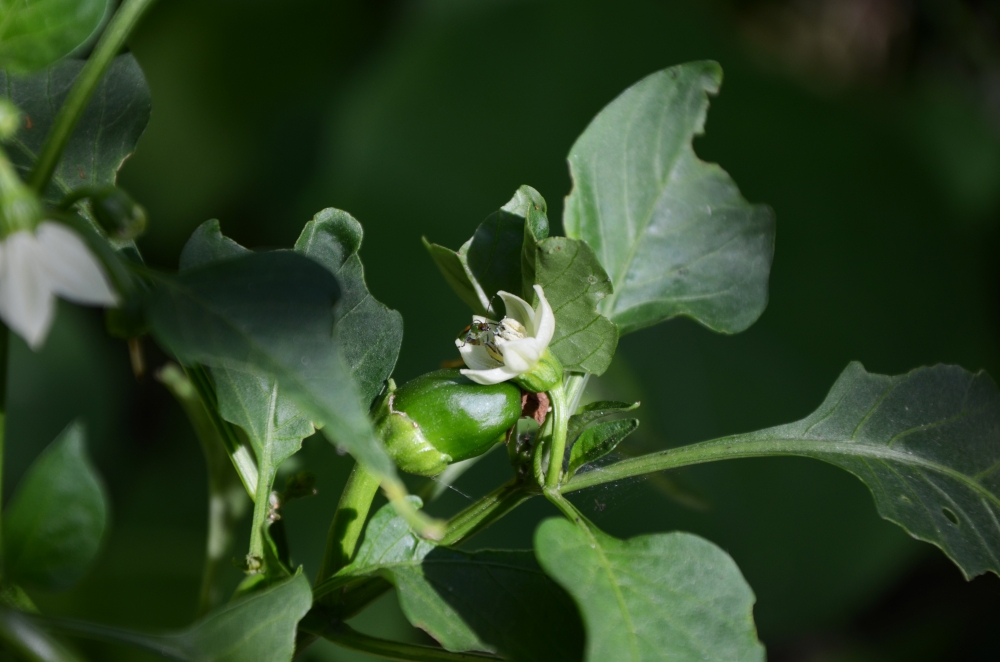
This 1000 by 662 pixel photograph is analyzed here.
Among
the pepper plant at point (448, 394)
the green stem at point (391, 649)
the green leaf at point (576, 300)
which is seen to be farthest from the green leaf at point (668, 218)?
the green stem at point (391, 649)

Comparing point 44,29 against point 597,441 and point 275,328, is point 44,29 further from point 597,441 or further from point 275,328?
point 597,441

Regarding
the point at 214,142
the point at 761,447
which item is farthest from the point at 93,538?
the point at 214,142

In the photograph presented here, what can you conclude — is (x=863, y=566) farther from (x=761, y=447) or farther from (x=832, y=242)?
(x=761, y=447)

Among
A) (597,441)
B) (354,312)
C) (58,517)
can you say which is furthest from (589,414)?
(58,517)

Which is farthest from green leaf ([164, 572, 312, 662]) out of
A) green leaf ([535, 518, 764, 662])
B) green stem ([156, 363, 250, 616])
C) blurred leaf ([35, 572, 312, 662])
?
green stem ([156, 363, 250, 616])

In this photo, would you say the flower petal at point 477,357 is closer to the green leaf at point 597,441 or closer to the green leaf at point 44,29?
the green leaf at point 597,441

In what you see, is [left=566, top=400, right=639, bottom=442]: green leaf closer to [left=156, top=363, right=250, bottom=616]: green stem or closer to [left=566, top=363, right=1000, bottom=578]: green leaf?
[left=566, top=363, right=1000, bottom=578]: green leaf
